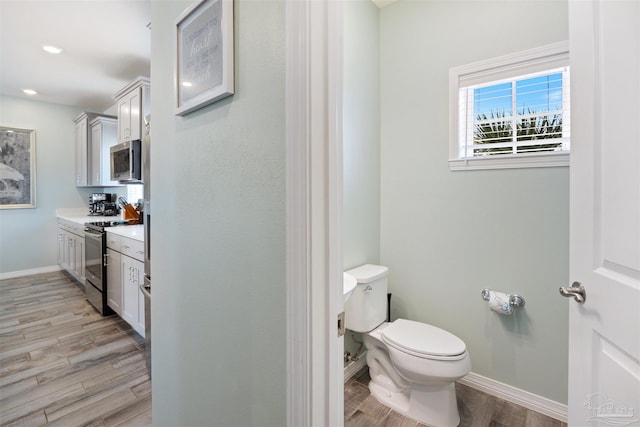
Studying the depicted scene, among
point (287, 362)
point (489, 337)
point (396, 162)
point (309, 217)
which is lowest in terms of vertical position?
point (489, 337)

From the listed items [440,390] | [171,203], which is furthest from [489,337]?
[171,203]

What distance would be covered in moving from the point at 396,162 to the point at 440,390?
58.2 inches

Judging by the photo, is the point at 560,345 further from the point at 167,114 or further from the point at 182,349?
the point at 167,114

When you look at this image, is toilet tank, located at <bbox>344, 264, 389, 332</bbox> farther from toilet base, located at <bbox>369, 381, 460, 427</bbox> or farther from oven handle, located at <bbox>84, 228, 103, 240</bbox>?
oven handle, located at <bbox>84, 228, 103, 240</bbox>

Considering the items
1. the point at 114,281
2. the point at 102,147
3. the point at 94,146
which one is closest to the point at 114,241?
the point at 114,281

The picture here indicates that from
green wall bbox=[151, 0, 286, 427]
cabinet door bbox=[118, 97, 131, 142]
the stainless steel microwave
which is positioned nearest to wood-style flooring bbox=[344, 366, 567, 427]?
green wall bbox=[151, 0, 286, 427]

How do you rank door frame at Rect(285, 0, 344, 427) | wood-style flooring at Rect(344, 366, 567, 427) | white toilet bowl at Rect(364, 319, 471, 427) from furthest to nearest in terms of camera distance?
1. wood-style flooring at Rect(344, 366, 567, 427)
2. white toilet bowl at Rect(364, 319, 471, 427)
3. door frame at Rect(285, 0, 344, 427)

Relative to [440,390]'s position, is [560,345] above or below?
above

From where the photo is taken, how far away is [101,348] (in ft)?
7.96

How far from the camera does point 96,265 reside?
3113 mm

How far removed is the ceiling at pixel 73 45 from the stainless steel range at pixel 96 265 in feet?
5.64

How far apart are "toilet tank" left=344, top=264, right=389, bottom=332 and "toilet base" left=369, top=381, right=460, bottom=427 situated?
422 mm

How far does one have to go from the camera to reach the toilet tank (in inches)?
74.0

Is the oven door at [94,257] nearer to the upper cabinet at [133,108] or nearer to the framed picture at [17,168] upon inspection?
the upper cabinet at [133,108]
